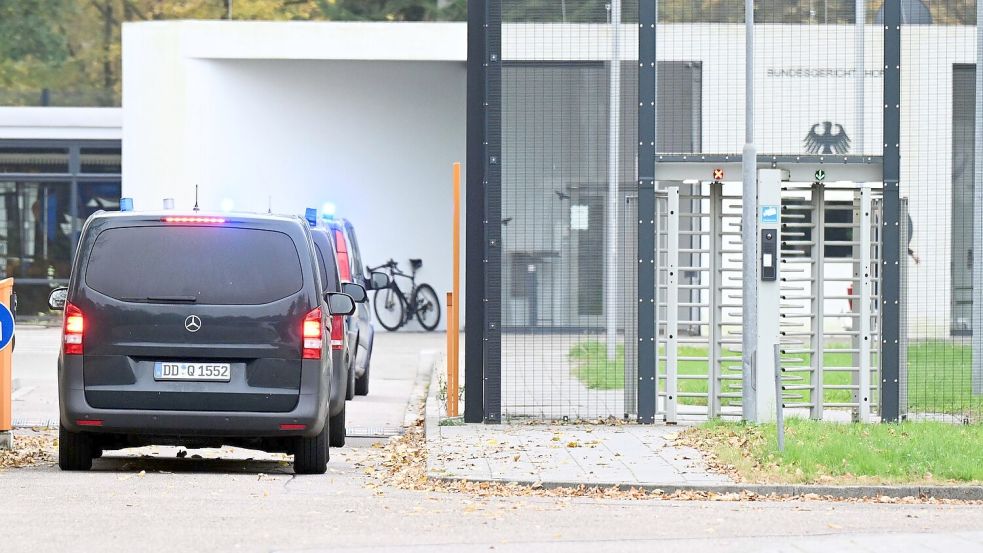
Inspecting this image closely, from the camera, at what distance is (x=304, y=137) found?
105ft

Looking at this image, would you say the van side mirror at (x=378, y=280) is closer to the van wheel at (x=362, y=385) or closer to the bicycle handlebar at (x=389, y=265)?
the van wheel at (x=362, y=385)

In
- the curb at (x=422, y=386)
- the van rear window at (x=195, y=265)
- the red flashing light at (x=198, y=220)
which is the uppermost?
the red flashing light at (x=198, y=220)

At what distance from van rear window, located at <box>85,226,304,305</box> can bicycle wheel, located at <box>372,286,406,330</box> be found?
21.8m

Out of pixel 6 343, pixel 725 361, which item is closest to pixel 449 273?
pixel 725 361

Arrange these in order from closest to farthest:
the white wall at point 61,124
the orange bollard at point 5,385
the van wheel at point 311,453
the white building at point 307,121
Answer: the van wheel at point 311,453 → the orange bollard at point 5,385 → the white building at point 307,121 → the white wall at point 61,124

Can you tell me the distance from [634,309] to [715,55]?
2.29 m

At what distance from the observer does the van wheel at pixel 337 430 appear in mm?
13682

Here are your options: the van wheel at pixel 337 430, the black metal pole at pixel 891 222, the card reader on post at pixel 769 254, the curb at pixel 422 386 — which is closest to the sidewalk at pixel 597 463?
the van wheel at pixel 337 430

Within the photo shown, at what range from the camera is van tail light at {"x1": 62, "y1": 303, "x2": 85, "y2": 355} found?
11.0m

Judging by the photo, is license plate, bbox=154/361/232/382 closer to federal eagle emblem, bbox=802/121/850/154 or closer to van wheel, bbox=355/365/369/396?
federal eagle emblem, bbox=802/121/850/154

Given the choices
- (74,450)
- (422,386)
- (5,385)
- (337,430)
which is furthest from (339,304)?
(422,386)

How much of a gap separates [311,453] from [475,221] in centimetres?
365

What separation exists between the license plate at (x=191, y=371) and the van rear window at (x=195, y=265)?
42 centimetres

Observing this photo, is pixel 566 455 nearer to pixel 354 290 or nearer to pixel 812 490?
pixel 812 490
